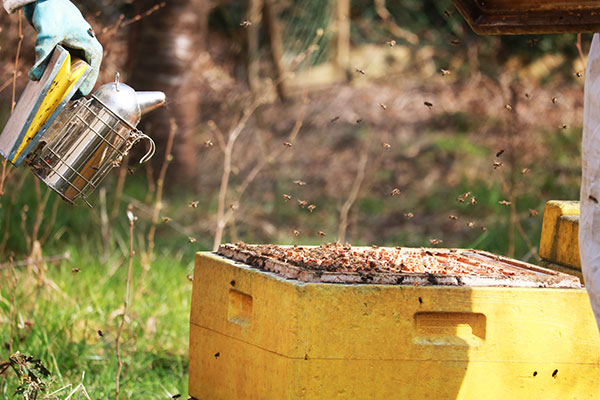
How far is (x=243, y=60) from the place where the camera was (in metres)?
9.35

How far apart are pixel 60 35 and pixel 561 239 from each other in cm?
209

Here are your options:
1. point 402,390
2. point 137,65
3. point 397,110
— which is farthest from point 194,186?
point 402,390

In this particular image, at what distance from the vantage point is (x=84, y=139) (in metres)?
2.70

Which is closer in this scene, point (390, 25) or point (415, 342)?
point (415, 342)

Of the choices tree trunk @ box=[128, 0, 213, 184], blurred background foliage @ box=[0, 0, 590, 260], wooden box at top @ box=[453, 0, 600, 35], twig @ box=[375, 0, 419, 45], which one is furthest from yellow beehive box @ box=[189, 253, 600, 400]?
twig @ box=[375, 0, 419, 45]

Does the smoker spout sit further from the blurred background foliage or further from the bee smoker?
the blurred background foliage

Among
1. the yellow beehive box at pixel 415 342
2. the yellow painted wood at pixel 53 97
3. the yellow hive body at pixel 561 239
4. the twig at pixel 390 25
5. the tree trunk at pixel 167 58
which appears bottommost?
the yellow beehive box at pixel 415 342

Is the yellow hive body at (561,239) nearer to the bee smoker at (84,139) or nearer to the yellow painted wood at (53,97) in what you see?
the bee smoker at (84,139)

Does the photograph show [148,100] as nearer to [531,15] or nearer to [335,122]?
[531,15]

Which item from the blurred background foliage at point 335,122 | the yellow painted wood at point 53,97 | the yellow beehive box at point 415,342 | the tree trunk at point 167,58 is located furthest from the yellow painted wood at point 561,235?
the tree trunk at point 167,58

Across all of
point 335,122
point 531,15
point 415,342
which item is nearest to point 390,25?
point 335,122

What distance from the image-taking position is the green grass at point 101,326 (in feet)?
12.4

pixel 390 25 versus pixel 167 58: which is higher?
pixel 390 25

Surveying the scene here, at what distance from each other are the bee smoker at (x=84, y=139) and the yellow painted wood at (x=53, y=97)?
58 mm
